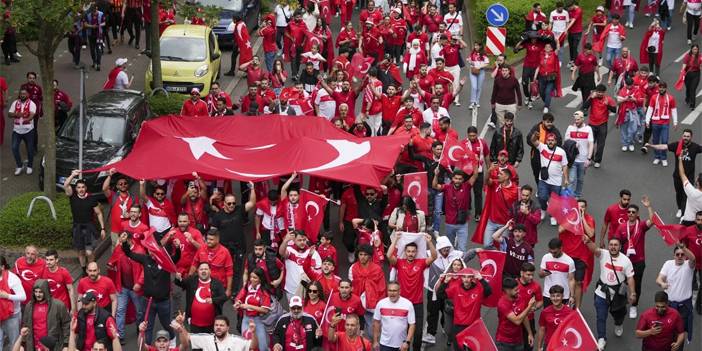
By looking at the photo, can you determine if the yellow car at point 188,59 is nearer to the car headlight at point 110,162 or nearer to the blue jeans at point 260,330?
the car headlight at point 110,162

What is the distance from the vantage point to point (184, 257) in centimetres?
1842

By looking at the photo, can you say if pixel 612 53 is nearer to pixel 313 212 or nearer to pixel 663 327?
pixel 313 212

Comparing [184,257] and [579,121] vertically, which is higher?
[579,121]

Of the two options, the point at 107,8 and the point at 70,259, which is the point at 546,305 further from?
the point at 107,8

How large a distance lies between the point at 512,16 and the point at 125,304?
1672 centimetres

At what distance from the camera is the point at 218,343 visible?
15.7 metres

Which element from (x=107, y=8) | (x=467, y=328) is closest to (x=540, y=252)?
(x=467, y=328)

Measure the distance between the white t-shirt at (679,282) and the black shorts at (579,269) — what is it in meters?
1.12

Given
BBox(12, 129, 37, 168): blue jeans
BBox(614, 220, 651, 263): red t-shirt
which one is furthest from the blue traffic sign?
BBox(12, 129, 37, 168): blue jeans

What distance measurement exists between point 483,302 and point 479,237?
280 centimetres

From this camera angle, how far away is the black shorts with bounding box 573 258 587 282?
18453mm

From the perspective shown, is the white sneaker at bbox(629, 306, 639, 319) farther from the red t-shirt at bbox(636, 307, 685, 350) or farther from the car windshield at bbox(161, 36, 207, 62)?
the car windshield at bbox(161, 36, 207, 62)

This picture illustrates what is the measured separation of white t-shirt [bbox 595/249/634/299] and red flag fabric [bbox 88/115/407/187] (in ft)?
12.3

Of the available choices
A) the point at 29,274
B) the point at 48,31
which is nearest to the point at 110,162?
the point at 48,31
